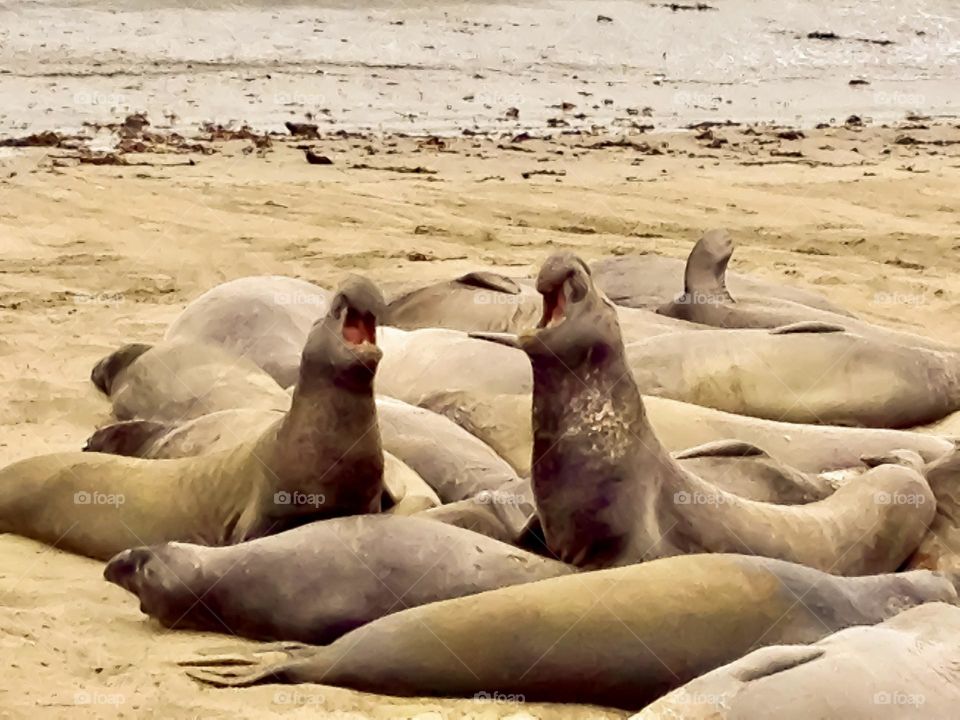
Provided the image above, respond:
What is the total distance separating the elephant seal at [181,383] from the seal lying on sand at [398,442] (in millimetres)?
297

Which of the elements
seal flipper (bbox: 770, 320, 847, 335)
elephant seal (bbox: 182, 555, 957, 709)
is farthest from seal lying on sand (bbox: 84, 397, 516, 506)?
seal flipper (bbox: 770, 320, 847, 335)

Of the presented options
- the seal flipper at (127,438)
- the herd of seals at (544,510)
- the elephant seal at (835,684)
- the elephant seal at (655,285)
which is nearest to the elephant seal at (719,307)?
the elephant seal at (655,285)

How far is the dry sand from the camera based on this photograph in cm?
490

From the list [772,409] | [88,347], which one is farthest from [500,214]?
[772,409]

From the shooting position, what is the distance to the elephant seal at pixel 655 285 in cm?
788

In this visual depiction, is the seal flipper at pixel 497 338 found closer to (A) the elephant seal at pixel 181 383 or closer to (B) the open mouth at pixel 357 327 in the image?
(A) the elephant seal at pixel 181 383

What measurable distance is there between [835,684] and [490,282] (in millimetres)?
4236

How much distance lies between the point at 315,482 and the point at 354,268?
4.69 meters

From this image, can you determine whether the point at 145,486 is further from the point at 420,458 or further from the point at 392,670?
the point at 392,670

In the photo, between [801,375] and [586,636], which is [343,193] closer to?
[801,375]

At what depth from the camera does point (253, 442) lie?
5004 mm

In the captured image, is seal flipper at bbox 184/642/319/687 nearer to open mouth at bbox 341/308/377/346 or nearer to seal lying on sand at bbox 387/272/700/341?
open mouth at bbox 341/308/377/346

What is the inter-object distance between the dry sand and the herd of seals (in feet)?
0.81

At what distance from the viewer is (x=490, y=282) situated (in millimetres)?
7301
